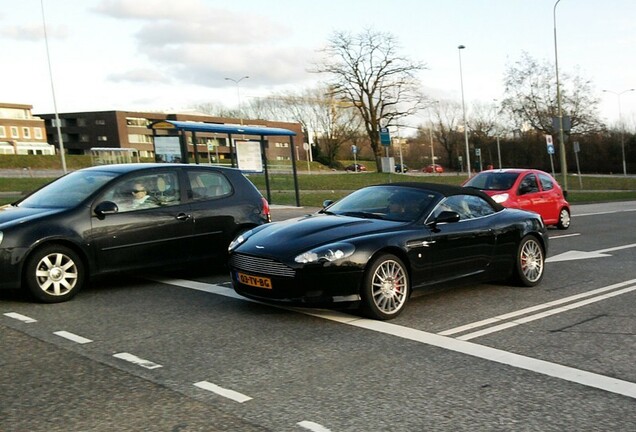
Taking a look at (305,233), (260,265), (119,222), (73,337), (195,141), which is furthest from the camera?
(195,141)

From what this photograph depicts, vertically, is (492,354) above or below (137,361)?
below

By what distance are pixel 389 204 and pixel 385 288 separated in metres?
1.33

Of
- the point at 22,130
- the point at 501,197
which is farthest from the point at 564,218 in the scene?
the point at 22,130

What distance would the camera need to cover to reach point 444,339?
5.38 metres

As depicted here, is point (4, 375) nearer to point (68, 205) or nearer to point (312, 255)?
point (312, 255)

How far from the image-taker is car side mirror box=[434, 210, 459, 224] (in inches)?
266

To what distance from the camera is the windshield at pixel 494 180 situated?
1393 centimetres

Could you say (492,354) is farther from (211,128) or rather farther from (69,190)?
(211,128)

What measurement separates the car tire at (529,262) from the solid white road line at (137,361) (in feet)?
16.0

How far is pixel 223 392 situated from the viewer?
4027 millimetres

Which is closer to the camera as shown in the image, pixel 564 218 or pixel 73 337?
pixel 73 337

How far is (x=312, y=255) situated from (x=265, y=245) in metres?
0.61

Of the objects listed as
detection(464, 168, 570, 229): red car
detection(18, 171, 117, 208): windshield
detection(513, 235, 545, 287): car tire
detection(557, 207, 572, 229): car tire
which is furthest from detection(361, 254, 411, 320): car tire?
detection(557, 207, 572, 229): car tire

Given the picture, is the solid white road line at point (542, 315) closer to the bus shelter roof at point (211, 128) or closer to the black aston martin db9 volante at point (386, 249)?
the black aston martin db9 volante at point (386, 249)
